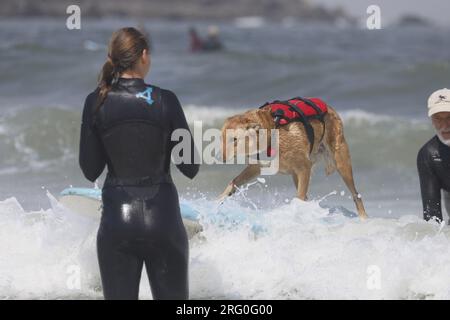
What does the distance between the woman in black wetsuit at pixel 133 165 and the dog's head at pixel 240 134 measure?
274 cm

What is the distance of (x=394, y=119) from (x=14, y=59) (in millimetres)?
11906

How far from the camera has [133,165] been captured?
413 cm

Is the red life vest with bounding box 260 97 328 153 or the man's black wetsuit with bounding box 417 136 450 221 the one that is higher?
the red life vest with bounding box 260 97 328 153

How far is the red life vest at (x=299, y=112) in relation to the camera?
7137 mm

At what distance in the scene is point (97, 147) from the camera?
416 centimetres

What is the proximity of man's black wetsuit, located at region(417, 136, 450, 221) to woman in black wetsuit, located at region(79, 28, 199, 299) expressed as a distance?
2.26 meters

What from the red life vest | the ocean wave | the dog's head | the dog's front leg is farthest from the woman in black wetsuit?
the dog's front leg

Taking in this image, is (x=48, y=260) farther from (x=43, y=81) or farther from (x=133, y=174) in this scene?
(x=43, y=81)

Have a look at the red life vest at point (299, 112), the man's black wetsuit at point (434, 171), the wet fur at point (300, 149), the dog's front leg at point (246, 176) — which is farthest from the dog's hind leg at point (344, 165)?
the man's black wetsuit at point (434, 171)

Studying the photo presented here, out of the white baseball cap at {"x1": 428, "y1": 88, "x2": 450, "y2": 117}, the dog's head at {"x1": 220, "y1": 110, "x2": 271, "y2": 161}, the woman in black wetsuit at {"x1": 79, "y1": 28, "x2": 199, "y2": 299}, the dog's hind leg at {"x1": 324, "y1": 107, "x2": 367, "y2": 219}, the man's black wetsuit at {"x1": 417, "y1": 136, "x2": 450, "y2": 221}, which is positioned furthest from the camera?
the dog's hind leg at {"x1": 324, "y1": 107, "x2": 367, "y2": 219}

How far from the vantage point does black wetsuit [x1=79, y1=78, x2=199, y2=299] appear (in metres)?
4.10

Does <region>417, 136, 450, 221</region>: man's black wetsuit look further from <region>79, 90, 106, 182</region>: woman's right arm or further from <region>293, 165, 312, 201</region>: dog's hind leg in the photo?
<region>79, 90, 106, 182</region>: woman's right arm

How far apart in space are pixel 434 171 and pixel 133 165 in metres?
2.50
